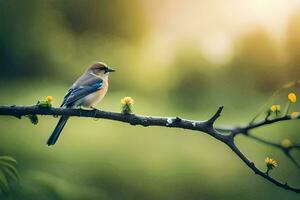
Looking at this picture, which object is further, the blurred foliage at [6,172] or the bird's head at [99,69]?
the bird's head at [99,69]

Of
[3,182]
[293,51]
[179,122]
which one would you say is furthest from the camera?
[293,51]

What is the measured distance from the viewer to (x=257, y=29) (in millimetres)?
1549

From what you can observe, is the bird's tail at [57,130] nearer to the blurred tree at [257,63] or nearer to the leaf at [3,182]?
the leaf at [3,182]

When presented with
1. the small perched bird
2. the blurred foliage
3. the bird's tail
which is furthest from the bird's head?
the blurred foliage

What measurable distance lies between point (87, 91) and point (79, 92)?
0.03 meters

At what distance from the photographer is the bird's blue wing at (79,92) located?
1.38m

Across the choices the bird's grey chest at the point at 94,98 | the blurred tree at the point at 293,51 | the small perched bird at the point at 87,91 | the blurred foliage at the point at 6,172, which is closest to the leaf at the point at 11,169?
the blurred foliage at the point at 6,172

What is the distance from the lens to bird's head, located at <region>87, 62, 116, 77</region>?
1.48m

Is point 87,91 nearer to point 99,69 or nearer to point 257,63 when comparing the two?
point 99,69

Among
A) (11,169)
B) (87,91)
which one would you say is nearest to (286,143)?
(87,91)

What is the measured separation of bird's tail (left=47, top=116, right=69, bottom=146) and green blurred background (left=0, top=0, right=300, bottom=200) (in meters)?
0.05

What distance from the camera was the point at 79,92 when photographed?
1.41m

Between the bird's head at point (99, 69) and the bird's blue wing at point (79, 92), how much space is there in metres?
0.03

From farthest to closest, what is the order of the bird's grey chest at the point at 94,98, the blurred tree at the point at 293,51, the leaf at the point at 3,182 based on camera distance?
the blurred tree at the point at 293,51 < the bird's grey chest at the point at 94,98 < the leaf at the point at 3,182
